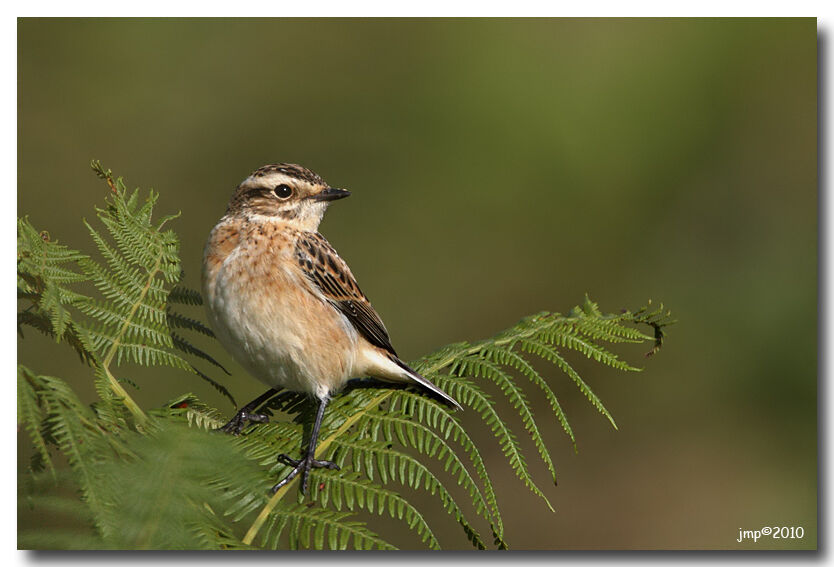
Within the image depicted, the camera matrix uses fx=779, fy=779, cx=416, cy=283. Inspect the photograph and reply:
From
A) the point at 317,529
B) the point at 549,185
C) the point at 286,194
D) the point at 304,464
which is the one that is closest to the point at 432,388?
the point at 304,464

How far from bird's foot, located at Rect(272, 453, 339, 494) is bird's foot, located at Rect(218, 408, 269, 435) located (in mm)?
356

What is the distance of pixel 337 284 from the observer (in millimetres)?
3729

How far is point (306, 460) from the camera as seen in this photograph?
277 cm

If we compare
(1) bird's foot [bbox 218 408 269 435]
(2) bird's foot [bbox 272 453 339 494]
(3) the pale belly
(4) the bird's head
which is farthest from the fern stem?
(4) the bird's head

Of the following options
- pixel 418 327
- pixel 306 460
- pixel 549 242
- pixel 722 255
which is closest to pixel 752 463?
pixel 722 255

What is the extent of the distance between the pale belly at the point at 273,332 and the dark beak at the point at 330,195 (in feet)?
1.60

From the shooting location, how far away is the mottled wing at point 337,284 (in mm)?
3672

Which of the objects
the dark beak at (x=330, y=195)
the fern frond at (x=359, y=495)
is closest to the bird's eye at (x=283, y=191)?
the dark beak at (x=330, y=195)

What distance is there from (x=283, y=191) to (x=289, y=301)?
62cm

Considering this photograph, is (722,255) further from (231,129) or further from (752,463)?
(231,129)

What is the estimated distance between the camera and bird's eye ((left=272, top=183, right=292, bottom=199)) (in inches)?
150

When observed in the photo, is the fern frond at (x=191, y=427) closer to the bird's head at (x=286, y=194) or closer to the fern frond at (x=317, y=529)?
the fern frond at (x=317, y=529)
